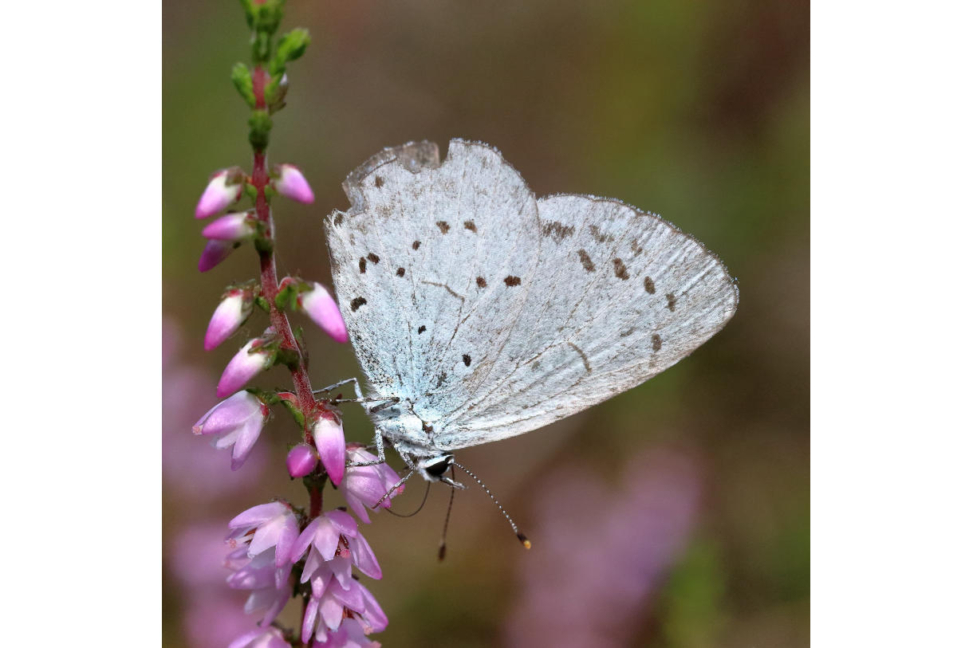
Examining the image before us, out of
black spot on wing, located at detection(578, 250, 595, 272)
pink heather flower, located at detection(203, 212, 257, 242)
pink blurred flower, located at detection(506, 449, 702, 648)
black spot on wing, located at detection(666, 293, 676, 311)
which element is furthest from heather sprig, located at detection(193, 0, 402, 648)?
pink blurred flower, located at detection(506, 449, 702, 648)

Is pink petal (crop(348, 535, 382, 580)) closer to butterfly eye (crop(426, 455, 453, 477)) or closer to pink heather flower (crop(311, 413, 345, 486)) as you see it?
pink heather flower (crop(311, 413, 345, 486))

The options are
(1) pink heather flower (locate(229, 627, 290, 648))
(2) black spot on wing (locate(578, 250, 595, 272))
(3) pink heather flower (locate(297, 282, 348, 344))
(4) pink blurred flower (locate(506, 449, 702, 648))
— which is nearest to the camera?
(3) pink heather flower (locate(297, 282, 348, 344))

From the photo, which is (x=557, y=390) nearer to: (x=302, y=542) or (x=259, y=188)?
(x=302, y=542)

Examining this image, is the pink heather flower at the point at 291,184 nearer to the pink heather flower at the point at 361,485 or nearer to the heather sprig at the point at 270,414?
the heather sprig at the point at 270,414

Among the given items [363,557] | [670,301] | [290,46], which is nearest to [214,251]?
[290,46]

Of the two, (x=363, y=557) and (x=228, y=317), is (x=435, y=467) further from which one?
(x=228, y=317)

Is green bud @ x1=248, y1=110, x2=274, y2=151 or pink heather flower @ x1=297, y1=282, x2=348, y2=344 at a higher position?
green bud @ x1=248, y1=110, x2=274, y2=151

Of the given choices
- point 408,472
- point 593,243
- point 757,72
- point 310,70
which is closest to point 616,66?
point 757,72
